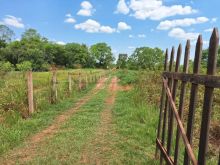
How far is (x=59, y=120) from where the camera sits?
10.3 m

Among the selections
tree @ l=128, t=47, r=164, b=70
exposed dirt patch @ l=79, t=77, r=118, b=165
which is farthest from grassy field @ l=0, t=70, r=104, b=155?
tree @ l=128, t=47, r=164, b=70

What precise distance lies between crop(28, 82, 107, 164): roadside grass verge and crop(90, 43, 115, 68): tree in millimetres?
128871

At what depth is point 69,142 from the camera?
7.33 m

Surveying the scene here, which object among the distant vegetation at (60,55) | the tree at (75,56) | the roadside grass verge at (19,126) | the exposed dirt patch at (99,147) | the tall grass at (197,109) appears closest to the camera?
the exposed dirt patch at (99,147)

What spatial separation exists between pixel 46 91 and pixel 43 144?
6.97 meters

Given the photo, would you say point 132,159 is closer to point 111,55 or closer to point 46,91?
point 46,91

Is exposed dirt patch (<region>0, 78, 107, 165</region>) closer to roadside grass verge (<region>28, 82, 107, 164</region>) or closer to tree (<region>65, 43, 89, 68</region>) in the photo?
roadside grass verge (<region>28, 82, 107, 164</region>)

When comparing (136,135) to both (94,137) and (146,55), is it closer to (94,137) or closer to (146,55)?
(94,137)

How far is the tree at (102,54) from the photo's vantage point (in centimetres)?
14162

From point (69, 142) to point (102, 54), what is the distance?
13950cm

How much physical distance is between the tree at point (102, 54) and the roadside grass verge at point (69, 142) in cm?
12887

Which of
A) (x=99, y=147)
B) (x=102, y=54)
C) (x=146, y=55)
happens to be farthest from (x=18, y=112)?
(x=102, y=54)

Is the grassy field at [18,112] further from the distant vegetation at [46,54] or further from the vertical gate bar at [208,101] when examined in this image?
the distant vegetation at [46,54]

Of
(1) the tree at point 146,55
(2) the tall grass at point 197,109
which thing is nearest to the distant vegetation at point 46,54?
(1) the tree at point 146,55
